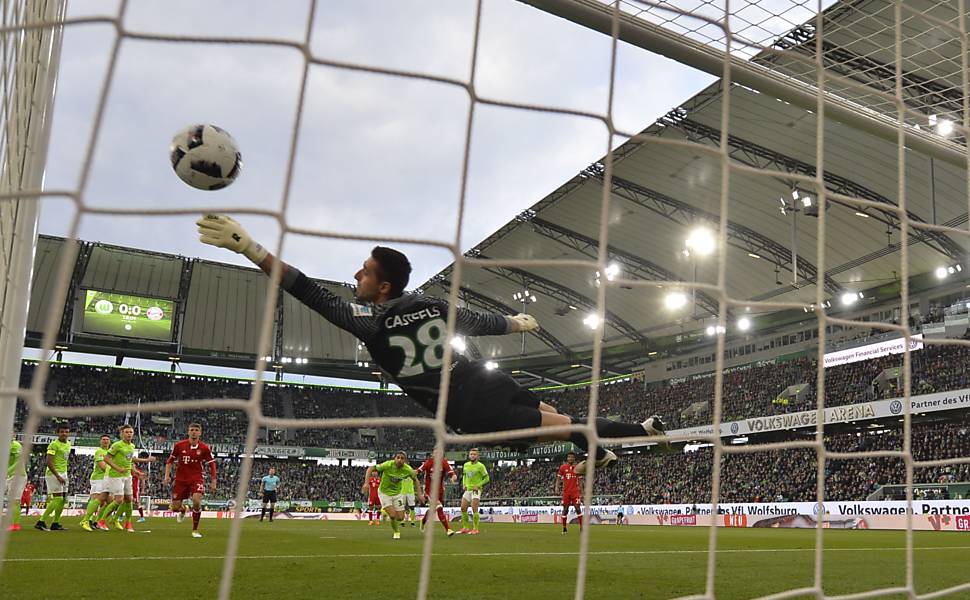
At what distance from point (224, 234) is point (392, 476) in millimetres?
8378

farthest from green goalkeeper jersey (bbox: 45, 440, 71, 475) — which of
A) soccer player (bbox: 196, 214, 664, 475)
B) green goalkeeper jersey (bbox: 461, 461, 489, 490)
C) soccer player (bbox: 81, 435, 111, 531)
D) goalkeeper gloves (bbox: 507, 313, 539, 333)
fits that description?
goalkeeper gloves (bbox: 507, 313, 539, 333)

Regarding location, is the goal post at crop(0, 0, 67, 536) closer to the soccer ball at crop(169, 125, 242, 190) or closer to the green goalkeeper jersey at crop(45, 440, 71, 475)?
the soccer ball at crop(169, 125, 242, 190)

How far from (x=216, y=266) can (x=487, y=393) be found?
1255 inches

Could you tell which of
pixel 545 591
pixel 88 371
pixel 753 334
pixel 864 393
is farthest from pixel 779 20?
pixel 88 371

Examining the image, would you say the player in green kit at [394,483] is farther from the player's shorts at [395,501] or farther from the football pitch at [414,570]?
the football pitch at [414,570]

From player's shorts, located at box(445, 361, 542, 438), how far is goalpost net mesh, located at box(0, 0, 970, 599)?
0.47 metres

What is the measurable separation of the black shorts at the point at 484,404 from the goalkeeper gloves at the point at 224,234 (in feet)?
4.13

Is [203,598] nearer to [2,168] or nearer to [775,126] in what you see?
[2,168]

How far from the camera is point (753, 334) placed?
3045 cm

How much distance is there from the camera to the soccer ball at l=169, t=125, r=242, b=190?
3.22 m

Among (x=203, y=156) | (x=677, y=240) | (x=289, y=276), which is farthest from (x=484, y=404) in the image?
(x=677, y=240)

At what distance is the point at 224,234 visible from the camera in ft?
9.48

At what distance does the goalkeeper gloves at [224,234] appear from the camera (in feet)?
9.44

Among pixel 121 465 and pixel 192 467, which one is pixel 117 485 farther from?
pixel 192 467
